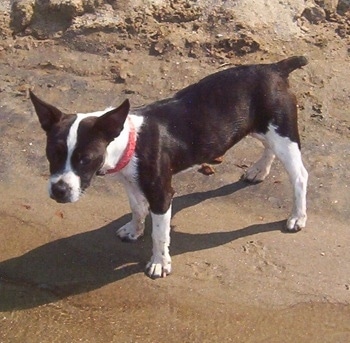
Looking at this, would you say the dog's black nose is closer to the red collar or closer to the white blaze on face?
the white blaze on face

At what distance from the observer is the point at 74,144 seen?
4.95 m

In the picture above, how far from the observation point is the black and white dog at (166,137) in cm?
502

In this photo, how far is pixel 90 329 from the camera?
5508mm

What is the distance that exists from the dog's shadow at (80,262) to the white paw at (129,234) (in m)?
Answer: 0.04

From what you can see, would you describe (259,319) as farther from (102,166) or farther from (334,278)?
(102,166)

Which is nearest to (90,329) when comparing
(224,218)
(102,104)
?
(224,218)

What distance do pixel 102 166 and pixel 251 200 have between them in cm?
188

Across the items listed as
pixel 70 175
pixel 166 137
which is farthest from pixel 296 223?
pixel 70 175

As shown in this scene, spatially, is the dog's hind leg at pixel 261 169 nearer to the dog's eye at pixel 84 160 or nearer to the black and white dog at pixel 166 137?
the black and white dog at pixel 166 137

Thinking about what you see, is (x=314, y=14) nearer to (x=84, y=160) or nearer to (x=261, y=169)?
(x=261, y=169)

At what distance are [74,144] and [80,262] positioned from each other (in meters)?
1.41

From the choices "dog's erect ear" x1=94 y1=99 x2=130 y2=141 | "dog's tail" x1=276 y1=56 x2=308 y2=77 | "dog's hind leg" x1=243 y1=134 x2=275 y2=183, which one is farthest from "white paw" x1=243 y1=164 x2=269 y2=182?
"dog's erect ear" x1=94 y1=99 x2=130 y2=141

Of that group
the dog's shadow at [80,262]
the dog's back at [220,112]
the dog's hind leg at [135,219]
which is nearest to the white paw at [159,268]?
the dog's shadow at [80,262]

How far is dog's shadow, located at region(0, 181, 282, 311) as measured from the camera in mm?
5809
